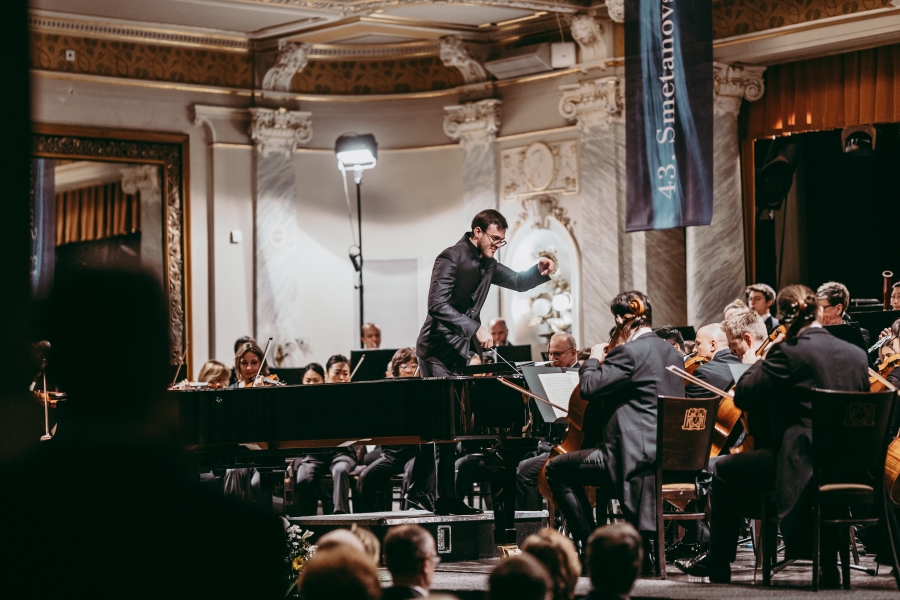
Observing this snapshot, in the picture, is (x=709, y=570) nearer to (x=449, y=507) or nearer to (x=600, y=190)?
(x=449, y=507)

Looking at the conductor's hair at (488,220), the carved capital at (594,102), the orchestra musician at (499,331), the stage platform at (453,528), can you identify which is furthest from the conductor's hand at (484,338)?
the carved capital at (594,102)

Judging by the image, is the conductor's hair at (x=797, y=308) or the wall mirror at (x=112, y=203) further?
the wall mirror at (x=112, y=203)

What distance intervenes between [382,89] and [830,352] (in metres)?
8.60

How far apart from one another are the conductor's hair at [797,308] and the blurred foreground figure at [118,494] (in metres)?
3.75

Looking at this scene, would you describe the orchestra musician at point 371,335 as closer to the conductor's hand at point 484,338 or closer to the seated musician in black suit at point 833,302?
the conductor's hand at point 484,338

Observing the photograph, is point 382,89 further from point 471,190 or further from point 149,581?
point 149,581

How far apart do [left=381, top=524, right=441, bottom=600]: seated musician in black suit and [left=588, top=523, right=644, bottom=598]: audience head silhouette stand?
0.42 m

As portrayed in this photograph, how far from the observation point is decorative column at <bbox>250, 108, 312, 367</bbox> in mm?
12297

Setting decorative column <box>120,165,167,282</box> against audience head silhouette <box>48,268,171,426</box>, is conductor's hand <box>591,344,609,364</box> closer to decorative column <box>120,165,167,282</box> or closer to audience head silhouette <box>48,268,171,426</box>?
audience head silhouette <box>48,268,171,426</box>

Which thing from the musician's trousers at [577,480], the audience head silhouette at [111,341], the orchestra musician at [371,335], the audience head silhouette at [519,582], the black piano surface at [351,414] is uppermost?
the audience head silhouette at [111,341]

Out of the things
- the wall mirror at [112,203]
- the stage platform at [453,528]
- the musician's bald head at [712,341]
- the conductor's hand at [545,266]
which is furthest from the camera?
the wall mirror at [112,203]

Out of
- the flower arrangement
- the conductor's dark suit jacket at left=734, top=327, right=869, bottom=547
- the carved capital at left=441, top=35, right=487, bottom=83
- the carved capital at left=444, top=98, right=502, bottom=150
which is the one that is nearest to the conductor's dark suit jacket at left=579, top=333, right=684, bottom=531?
the conductor's dark suit jacket at left=734, top=327, right=869, bottom=547

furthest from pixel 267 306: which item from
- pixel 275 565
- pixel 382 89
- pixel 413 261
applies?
pixel 275 565

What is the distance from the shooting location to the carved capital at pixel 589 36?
438 inches
